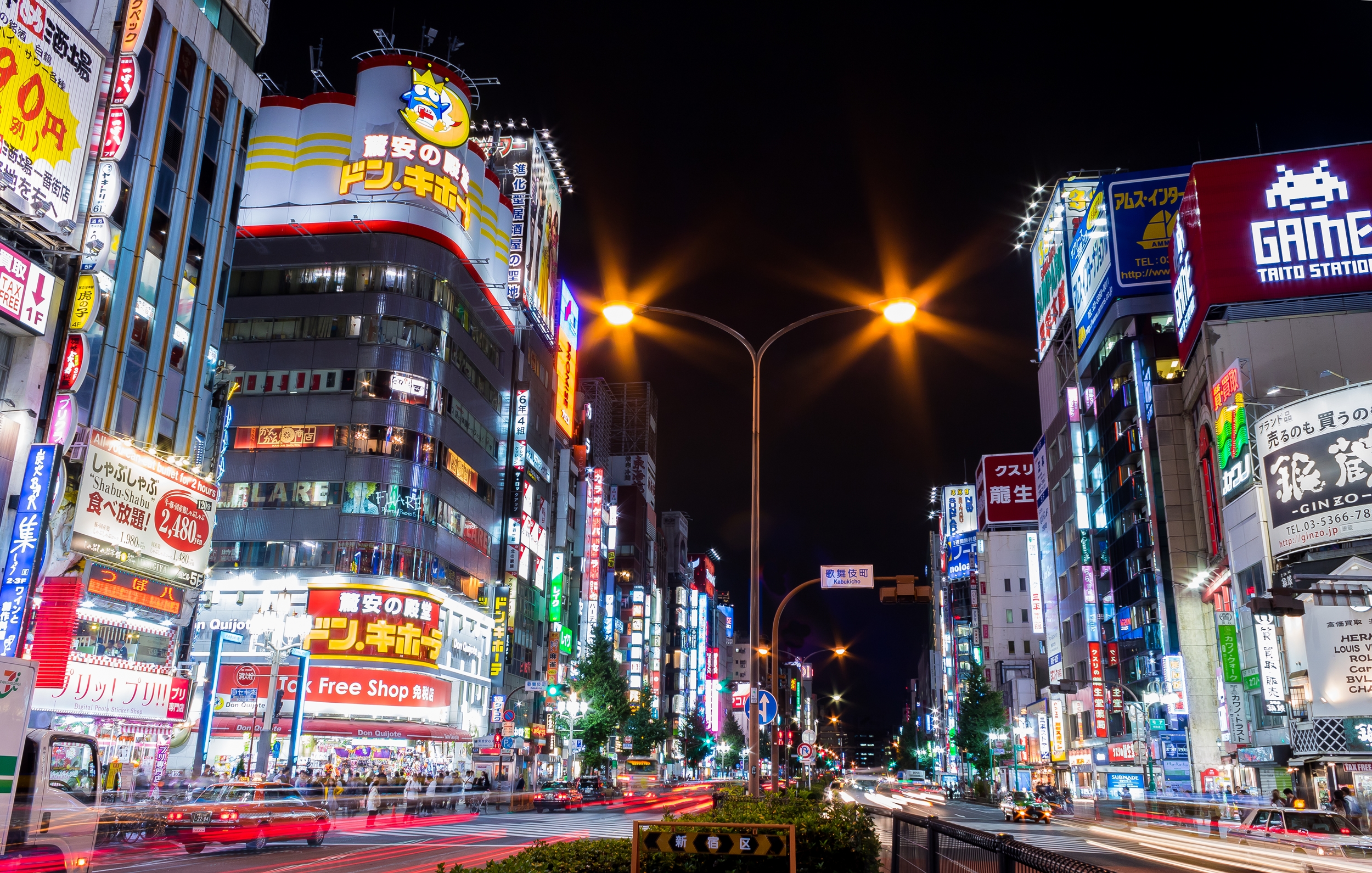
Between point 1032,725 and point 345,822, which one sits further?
point 1032,725

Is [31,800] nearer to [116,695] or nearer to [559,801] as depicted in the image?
[116,695]

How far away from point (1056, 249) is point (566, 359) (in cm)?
4444

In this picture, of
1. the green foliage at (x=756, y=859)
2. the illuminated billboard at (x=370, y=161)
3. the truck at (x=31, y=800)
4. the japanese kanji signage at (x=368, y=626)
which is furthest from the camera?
the illuminated billboard at (x=370, y=161)

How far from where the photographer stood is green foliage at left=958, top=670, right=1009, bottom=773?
9144 cm

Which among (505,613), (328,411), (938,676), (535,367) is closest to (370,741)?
(505,613)

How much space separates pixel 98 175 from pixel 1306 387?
52325 millimetres

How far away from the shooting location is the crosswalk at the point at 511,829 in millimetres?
29125

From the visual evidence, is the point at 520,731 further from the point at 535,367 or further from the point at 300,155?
the point at 300,155

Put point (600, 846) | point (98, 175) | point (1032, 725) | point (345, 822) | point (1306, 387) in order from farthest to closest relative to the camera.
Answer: point (1032, 725), point (1306, 387), point (345, 822), point (98, 175), point (600, 846)

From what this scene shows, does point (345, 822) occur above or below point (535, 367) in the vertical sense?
below

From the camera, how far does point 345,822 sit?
34.4m

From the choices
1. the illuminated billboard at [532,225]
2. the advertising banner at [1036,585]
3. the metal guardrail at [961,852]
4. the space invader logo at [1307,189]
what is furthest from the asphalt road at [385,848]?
the advertising banner at [1036,585]

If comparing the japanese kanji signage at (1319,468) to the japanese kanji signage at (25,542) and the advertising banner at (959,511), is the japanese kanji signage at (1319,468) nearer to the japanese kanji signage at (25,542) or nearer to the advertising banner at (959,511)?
the japanese kanji signage at (25,542)

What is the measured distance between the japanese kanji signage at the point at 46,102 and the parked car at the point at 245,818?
678 inches
